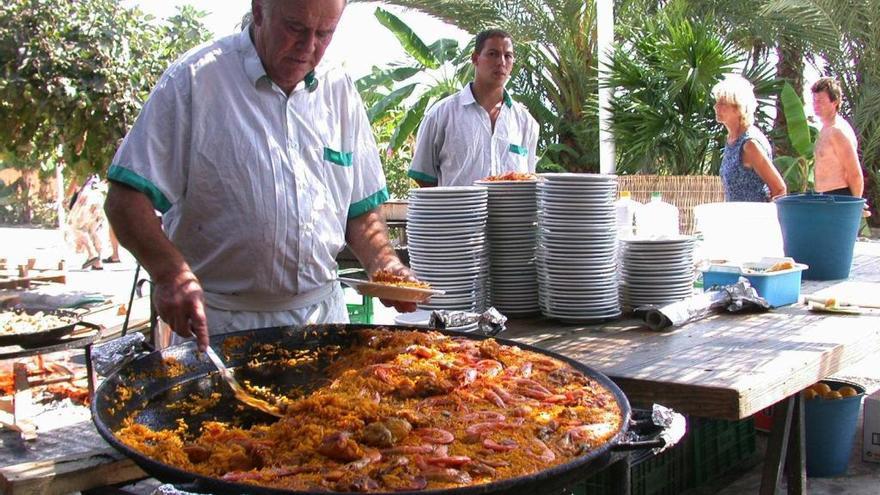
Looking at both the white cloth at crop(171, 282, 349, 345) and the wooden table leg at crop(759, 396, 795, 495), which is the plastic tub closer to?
the wooden table leg at crop(759, 396, 795, 495)

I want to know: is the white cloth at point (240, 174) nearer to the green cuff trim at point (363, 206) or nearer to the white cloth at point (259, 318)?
the white cloth at point (259, 318)

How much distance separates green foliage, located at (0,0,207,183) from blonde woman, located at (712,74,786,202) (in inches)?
163

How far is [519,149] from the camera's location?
5617mm

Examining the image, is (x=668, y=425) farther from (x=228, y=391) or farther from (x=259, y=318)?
(x=259, y=318)

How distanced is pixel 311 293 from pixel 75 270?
12.8 m

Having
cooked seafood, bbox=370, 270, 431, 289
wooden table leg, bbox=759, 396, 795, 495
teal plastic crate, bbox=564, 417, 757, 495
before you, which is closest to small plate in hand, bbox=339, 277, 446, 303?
cooked seafood, bbox=370, 270, 431, 289

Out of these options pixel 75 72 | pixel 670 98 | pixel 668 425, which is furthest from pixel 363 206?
pixel 670 98

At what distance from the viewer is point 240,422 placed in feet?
6.10

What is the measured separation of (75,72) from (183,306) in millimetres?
4712

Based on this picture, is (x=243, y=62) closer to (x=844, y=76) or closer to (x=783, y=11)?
(x=783, y=11)

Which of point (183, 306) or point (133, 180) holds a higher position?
point (133, 180)

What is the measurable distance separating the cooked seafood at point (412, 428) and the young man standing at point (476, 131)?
322 cm

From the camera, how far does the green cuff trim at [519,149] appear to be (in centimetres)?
556

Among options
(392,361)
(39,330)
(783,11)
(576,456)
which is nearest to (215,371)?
(392,361)
